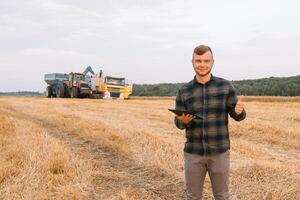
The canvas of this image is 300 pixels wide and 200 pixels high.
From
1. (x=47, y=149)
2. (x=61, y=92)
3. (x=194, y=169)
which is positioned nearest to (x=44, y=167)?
(x=47, y=149)

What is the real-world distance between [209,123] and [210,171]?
47 centimetres

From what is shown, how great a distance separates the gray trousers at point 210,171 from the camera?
13.5ft

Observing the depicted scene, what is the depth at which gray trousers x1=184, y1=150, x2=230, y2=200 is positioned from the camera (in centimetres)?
412

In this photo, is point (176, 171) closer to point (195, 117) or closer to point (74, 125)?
→ point (195, 117)

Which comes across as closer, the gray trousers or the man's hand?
the man's hand

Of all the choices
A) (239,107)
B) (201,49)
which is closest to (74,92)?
(201,49)

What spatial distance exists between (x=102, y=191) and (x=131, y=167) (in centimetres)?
149

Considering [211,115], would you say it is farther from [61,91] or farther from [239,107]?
[61,91]

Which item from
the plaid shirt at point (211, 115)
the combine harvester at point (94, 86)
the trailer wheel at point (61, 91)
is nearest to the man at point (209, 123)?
the plaid shirt at point (211, 115)

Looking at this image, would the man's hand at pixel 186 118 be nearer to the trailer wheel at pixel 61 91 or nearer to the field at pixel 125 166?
the field at pixel 125 166

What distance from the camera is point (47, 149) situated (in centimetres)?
788

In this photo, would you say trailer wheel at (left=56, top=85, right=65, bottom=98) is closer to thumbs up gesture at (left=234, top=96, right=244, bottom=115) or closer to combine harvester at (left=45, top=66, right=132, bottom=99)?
combine harvester at (left=45, top=66, right=132, bottom=99)

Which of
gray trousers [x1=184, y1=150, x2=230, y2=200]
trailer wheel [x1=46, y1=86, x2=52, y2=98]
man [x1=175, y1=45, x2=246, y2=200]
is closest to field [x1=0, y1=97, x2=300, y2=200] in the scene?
gray trousers [x1=184, y1=150, x2=230, y2=200]

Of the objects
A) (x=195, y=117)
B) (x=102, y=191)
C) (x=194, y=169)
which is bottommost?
(x=102, y=191)
